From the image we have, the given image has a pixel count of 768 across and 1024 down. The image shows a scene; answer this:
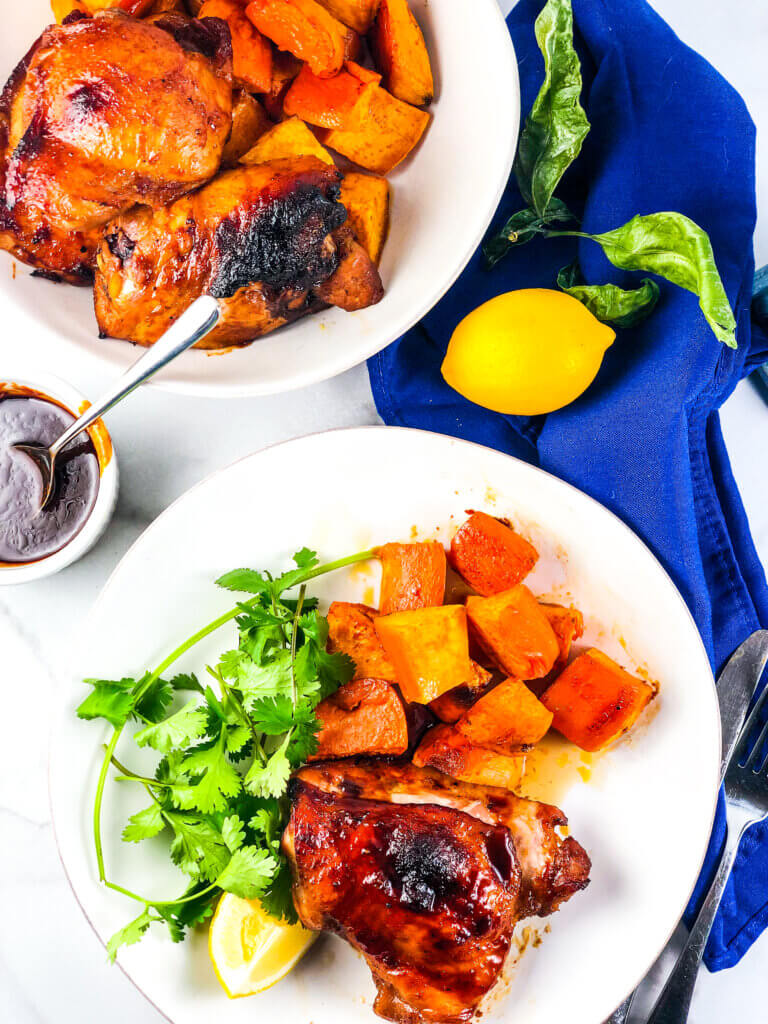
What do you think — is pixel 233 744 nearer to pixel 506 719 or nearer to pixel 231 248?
pixel 506 719

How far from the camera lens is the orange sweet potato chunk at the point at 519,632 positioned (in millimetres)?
1804

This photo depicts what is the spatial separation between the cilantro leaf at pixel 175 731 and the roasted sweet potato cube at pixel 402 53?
1356mm

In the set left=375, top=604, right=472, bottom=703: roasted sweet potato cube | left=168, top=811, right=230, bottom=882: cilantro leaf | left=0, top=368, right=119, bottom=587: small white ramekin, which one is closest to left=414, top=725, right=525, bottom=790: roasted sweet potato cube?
left=375, top=604, right=472, bottom=703: roasted sweet potato cube

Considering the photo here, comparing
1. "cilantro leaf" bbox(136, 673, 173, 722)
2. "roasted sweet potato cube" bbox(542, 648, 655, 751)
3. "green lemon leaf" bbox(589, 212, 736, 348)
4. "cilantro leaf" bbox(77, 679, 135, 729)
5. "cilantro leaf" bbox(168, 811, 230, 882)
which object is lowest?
"cilantro leaf" bbox(168, 811, 230, 882)

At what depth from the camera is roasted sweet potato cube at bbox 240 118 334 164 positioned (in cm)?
163

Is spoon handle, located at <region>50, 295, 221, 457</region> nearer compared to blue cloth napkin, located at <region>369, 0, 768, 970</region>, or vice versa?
spoon handle, located at <region>50, 295, 221, 457</region>

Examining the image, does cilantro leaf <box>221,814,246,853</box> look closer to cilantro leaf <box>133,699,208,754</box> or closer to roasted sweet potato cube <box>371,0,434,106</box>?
cilantro leaf <box>133,699,208,754</box>

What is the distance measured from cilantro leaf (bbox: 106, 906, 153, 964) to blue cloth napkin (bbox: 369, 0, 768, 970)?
4.17 ft

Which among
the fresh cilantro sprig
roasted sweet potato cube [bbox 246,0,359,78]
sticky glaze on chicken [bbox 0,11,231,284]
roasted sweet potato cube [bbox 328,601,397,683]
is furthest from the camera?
roasted sweet potato cube [bbox 328,601,397,683]

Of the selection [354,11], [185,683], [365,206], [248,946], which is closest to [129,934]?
[248,946]

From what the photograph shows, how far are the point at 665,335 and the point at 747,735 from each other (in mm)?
935

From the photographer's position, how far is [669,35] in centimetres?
190

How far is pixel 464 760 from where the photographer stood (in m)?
1.83

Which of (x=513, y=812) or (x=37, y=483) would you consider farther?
(x=37, y=483)
